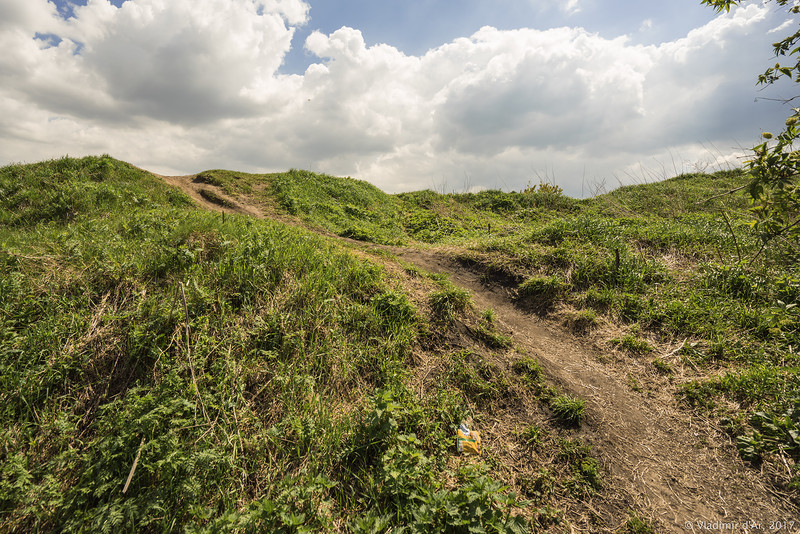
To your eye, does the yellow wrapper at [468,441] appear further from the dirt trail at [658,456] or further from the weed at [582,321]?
the weed at [582,321]

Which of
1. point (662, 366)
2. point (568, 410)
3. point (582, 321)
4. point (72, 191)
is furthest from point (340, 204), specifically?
point (568, 410)

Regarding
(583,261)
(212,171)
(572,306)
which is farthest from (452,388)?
(212,171)

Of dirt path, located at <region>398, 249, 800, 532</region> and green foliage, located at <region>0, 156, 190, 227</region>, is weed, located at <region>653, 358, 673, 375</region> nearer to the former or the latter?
dirt path, located at <region>398, 249, 800, 532</region>

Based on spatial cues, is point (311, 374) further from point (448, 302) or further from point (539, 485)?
point (539, 485)

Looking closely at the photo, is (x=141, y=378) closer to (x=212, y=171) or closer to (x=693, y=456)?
(x=693, y=456)

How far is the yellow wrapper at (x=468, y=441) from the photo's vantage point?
11.6ft

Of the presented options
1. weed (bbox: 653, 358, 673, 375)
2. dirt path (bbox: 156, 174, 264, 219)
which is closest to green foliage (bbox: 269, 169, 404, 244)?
dirt path (bbox: 156, 174, 264, 219)

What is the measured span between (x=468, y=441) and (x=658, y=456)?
2.18 m

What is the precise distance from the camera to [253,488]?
308 cm

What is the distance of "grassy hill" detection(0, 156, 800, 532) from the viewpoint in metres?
2.85

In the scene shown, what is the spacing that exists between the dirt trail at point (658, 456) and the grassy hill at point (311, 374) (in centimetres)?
21

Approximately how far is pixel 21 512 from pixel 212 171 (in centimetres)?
1803

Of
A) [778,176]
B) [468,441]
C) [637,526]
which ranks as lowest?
[637,526]

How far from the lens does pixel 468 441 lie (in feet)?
11.7
